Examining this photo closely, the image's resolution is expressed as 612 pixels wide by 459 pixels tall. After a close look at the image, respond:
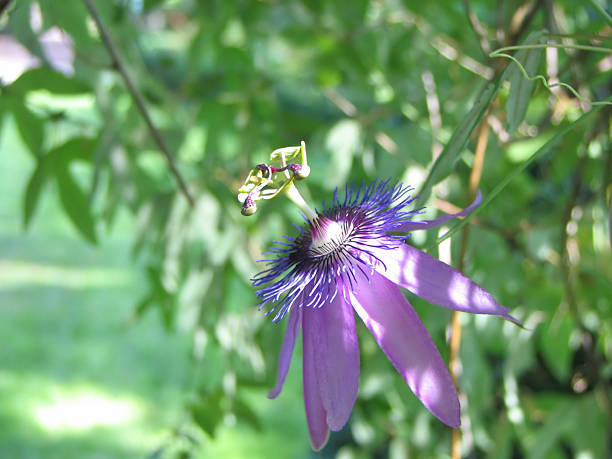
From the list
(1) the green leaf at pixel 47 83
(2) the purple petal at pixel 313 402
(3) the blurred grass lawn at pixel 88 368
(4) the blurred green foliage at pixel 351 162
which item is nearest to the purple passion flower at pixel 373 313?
(2) the purple petal at pixel 313 402

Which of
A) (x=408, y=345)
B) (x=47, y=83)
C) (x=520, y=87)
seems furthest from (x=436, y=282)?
(x=47, y=83)

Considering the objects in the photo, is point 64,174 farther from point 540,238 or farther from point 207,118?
point 540,238

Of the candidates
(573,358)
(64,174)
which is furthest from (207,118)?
(573,358)

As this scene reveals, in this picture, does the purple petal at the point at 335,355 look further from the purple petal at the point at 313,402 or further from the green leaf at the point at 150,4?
the green leaf at the point at 150,4

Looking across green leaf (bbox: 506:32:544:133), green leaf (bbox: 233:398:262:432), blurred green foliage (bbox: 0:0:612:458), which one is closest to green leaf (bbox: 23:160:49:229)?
blurred green foliage (bbox: 0:0:612:458)

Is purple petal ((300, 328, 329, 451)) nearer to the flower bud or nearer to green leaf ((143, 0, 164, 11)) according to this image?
the flower bud
